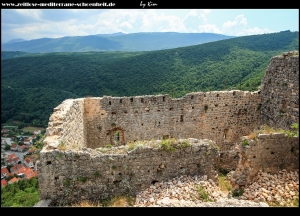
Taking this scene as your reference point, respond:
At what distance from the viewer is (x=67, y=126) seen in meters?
8.70

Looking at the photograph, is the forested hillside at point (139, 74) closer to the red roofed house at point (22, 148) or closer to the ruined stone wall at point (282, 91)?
the red roofed house at point (22, 148)

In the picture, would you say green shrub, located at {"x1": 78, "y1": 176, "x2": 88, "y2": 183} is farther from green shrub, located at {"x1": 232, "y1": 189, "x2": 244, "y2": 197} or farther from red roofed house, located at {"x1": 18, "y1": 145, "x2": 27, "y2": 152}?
red roofed house, located at {"x1": 18, "y1": 145, "x2": 27, "y2": 152}

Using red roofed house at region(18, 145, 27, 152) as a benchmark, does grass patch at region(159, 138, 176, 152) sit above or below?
above

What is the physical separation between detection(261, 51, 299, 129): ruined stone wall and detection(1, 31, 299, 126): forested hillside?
60.6 feet

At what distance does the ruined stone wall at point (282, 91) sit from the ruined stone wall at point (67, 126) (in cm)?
776

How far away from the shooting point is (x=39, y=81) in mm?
56781

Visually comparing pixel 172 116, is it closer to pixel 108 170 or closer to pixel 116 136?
pixel 116 136

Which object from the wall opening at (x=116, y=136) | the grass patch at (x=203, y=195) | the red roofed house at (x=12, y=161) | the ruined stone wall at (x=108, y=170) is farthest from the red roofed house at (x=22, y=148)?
the grass patch at (x=203, y=195)

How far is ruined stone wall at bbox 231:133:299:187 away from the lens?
6.84 m

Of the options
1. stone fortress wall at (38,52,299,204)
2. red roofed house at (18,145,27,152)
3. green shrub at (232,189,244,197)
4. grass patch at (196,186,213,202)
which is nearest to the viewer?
grass patch at (196,186,213,202)

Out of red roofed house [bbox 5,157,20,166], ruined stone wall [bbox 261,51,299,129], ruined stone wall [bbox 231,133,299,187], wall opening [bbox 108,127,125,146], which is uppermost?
ruined stone wall [bbox 261,51,299,129]

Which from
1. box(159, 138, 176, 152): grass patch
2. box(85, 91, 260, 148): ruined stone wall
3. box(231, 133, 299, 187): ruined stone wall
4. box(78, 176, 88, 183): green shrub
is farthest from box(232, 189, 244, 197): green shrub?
box(85, 91, 260, 148): ruined stone wall
